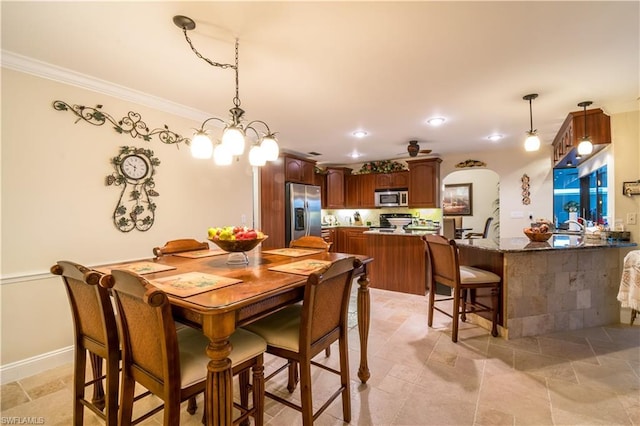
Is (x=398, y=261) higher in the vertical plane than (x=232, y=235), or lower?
lower

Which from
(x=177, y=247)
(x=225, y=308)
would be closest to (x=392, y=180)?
(x=177, y=247)

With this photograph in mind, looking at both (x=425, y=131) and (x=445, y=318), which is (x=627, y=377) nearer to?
(x=445, y=318)

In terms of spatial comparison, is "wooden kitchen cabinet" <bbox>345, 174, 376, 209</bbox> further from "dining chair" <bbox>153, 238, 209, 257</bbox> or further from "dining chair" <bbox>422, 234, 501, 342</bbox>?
"dining chair" <bbox>153, 238, 209, 257</bbox>

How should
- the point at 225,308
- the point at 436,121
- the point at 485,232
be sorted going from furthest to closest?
the point at 485,232
the point at 436,121
the point at 225,308

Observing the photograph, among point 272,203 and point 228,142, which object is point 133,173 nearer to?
point 228,142

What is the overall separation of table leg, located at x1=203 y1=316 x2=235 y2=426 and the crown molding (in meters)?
2.48

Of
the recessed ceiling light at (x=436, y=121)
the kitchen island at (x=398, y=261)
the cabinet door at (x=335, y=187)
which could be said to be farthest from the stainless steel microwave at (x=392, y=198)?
the recessed ceiling light at (x=436, y=121)

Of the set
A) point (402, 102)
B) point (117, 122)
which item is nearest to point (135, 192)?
point (117, 122)

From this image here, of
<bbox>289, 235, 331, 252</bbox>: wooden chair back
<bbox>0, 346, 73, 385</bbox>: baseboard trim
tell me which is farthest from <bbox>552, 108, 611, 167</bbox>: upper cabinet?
<bbox>0, 346, 73, 385</bbox>: baseboard trim

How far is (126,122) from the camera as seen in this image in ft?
9.09

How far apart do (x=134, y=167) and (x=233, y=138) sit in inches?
59.9

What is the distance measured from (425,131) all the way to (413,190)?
6.64ft

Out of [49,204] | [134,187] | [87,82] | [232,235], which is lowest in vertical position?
[232,235]

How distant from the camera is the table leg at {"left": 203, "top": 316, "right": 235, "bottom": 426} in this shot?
A: 3.85 ft
